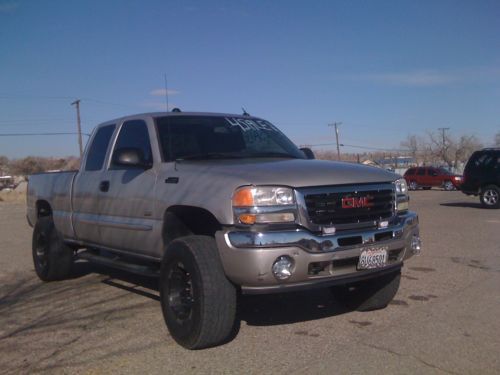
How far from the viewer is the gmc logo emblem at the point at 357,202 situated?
168 inches

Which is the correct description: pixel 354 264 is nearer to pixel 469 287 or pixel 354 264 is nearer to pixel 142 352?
pixel 142 352

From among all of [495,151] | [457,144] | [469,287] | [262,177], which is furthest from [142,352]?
[457,144]

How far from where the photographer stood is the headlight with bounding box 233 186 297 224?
3959mm

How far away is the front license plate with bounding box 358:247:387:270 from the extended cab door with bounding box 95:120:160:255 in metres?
1.82

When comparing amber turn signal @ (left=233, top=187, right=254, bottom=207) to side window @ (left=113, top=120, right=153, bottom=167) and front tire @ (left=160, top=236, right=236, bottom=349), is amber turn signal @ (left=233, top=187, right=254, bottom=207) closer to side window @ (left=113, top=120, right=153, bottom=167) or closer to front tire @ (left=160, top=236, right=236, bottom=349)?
front tire @ (left=160, top=236, right=236, bottom=349)

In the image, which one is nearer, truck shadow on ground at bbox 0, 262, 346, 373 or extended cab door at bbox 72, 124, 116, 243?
truck shadow on ground at bbox 0, 262, 346, 373

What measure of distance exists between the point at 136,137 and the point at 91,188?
35.0 inches

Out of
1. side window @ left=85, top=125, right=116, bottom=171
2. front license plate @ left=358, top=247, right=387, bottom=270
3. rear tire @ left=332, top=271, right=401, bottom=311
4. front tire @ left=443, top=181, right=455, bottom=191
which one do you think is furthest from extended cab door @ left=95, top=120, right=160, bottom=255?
front tire @ left=443, top=181, right=455, bottom=191

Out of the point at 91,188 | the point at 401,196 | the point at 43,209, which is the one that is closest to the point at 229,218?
the point at 401,196

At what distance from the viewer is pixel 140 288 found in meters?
6.50

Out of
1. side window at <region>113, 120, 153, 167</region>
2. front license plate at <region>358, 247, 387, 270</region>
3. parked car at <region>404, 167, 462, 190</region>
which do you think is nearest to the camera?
front license plate at <region>358, 247, 387, 270</region>

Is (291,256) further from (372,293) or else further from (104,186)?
(104,186)

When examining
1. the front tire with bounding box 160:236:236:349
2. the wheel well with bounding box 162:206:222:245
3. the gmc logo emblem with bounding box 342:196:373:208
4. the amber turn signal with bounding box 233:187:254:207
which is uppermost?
the amber turn signal with bounding box 233:187:254:207

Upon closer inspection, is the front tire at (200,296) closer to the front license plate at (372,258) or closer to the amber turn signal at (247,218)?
the amber turn signal at (247,218)
